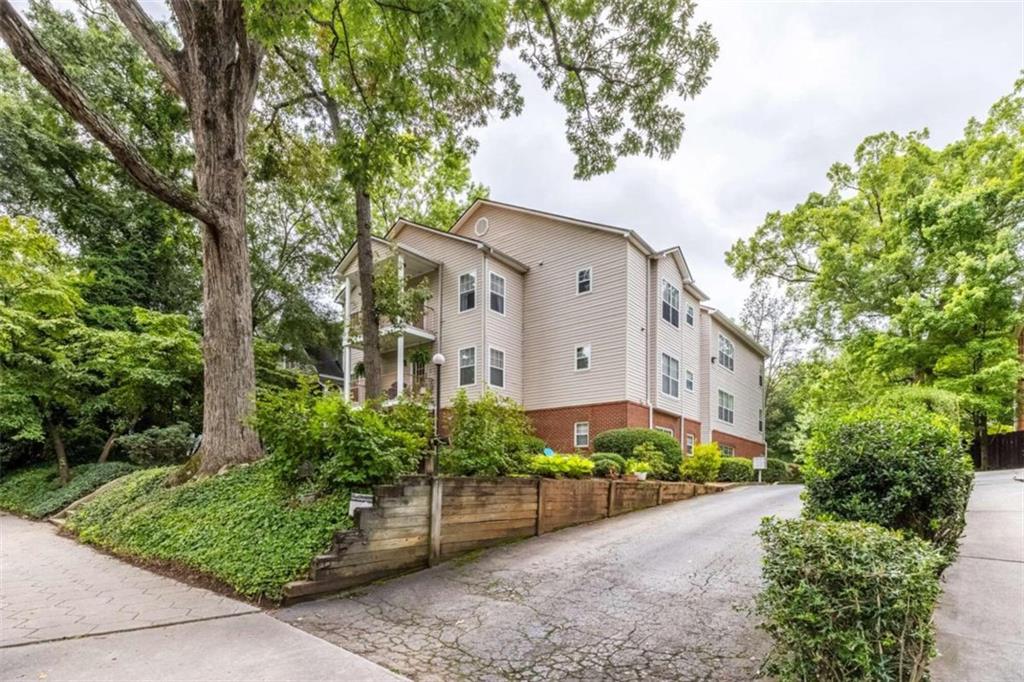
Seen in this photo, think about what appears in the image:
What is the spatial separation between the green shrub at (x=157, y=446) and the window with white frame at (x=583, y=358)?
1115cm

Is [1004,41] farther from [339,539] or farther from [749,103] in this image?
[339,539]

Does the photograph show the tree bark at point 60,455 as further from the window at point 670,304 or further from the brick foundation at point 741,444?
the brick foundation at point 741,444

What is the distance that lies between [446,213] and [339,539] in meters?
21.6

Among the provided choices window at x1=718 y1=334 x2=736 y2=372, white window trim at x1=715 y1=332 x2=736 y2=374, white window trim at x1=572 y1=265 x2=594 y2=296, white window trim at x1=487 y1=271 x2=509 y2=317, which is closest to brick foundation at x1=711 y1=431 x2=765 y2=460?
white window trim at x1=715 y1=332 x2=736 y2=374

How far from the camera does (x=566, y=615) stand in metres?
4.16

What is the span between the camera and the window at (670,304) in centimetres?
1745

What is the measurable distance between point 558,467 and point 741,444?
1746 cm

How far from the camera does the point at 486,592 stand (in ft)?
15.6

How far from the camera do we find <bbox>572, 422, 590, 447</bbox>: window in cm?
1573

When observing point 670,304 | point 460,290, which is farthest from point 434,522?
point 670,304

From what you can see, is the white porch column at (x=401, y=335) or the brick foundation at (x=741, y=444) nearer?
the white porch column at (x=401, y=335)

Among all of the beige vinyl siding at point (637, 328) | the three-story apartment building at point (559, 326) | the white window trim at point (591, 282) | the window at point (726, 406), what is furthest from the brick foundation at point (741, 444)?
the white window trim at point (591, 282)

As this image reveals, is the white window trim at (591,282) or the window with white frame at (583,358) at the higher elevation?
the white window trim at (591,282)

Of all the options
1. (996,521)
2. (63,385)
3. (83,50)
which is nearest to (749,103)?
(996,521)
